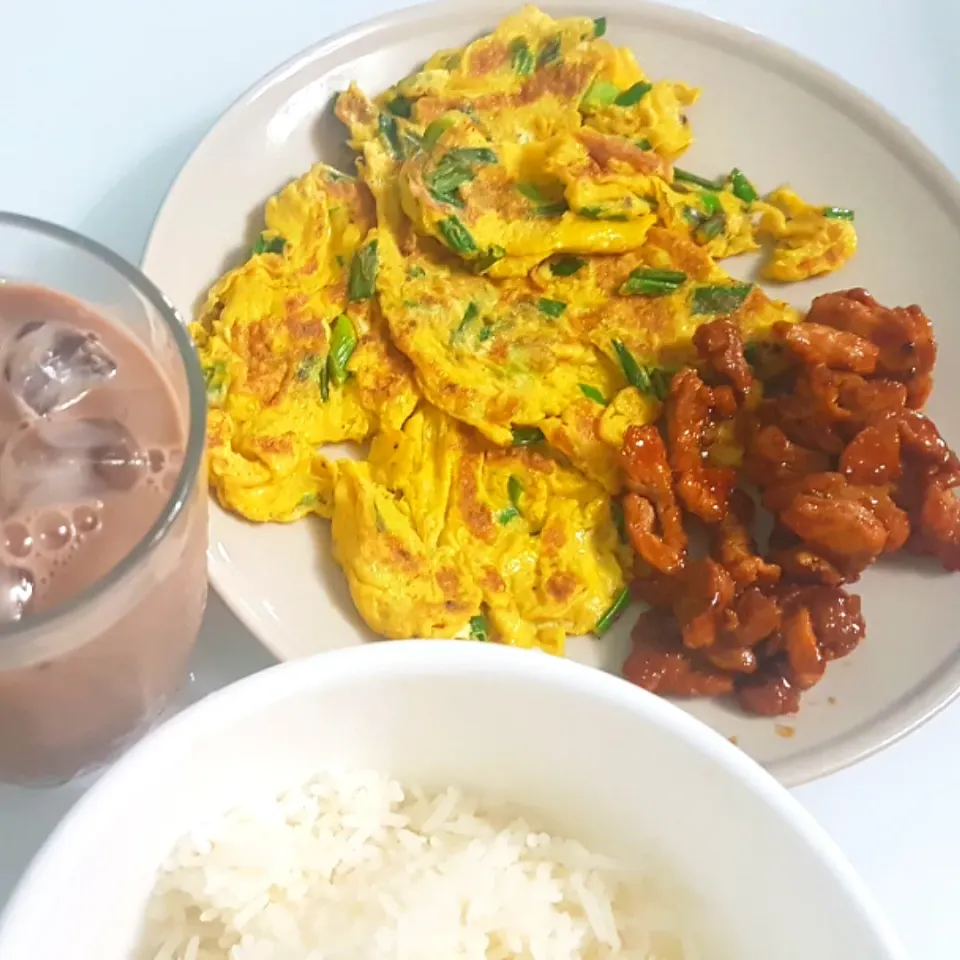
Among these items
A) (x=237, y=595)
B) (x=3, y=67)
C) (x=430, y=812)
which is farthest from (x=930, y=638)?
(x=3, y=67)

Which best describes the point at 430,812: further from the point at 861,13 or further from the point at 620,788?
the point at 861,13

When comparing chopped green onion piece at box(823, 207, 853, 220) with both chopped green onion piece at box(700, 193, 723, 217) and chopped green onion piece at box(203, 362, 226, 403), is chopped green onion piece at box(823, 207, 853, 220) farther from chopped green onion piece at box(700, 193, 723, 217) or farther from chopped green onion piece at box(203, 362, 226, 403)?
chopped green onion piece at box(203, 362, 226, 403)

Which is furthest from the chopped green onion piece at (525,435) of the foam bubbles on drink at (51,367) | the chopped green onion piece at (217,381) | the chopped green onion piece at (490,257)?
the foam bubbles on drink at (51,367)

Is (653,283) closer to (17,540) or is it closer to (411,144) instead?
(411,144)

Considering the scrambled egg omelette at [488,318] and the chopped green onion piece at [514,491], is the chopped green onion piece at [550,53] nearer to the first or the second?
the scrambled egg omelette at [488,318]

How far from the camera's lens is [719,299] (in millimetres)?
1488

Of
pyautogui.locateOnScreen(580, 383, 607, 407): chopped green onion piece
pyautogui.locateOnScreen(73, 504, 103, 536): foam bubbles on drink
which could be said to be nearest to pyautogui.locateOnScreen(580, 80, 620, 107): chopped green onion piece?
pyautogui.locateOnScreen(580, 383, 607, 407): chopped green onion piece

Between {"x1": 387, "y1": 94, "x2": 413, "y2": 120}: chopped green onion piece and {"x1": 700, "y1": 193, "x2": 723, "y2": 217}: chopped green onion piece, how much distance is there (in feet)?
1.42

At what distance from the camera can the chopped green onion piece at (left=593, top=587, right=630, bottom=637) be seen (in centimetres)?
132

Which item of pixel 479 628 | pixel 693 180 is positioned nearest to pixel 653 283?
pixel 693 180

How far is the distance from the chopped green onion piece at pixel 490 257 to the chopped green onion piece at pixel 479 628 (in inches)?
18.6

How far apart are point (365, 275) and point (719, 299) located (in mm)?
473

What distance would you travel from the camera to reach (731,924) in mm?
885

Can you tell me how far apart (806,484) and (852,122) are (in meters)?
0.61
